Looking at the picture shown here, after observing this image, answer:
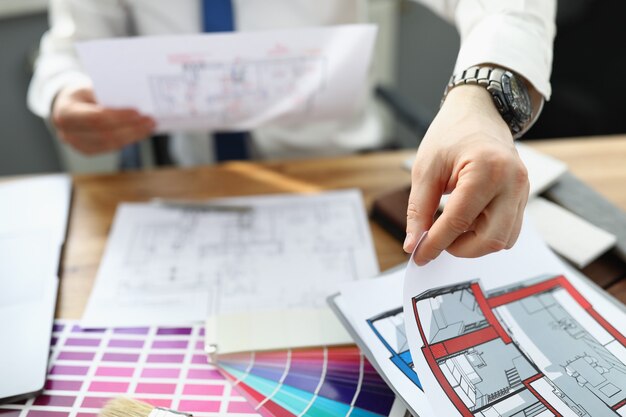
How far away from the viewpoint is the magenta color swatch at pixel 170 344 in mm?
558

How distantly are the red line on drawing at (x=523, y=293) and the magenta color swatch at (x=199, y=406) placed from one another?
0.28m

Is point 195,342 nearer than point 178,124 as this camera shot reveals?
Yes

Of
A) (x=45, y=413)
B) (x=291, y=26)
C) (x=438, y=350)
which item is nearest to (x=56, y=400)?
(x=45, y=413)

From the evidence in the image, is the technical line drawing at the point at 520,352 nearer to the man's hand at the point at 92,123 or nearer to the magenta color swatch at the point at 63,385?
the magenta color swatch at the point at 63,385

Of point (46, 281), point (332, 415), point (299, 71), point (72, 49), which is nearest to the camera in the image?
point (332, 415)

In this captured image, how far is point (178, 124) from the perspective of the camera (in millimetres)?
790

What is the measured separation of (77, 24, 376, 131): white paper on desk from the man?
0.05 m

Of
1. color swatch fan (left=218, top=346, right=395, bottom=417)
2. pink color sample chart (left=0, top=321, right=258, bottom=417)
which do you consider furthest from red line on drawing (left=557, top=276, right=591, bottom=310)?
pink color sample chart (left=0, top=321, right=258, bottom=417)

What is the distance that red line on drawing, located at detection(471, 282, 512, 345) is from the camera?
0.49 meters

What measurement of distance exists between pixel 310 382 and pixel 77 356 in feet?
0.80

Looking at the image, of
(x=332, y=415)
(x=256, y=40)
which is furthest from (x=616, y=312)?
(x=256, y=40)

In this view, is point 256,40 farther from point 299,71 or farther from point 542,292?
point 542,292

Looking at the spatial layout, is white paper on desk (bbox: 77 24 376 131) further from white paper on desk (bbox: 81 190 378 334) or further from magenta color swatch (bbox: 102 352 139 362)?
magenta color swatch (bbox: 102 352 139 362)

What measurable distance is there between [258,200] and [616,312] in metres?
0.47
